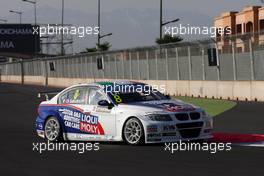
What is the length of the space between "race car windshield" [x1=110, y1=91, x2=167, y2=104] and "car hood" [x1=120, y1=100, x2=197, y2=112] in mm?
289

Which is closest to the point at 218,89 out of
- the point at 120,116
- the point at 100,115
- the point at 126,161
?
the point at 100,115

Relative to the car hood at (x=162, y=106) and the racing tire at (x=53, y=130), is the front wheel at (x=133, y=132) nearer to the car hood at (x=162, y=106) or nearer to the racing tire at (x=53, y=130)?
the car hood at (x=162, y=106)

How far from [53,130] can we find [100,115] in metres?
1.54

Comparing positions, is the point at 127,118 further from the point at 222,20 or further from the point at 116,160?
the point at 222,20

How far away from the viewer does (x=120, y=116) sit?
48.2ft

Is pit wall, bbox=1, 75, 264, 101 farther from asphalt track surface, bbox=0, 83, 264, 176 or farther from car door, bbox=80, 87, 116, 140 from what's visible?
asphalt track surface, bbox=0, 83, 264, 176

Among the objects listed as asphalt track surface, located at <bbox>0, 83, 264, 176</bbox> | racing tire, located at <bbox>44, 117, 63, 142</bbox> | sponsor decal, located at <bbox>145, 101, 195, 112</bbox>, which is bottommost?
asphalt track surface, located at <bbox>0, 83, 264, 176</bbox>

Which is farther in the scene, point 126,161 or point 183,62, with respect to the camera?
point 183,62

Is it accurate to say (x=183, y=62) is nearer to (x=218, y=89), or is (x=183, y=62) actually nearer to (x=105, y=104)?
(x=218, y=89)

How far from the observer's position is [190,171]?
10469 mm

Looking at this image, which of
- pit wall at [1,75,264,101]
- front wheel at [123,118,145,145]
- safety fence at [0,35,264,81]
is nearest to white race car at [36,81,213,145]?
front wheel at [123,118,145,145]

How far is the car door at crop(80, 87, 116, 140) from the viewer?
48.8 ft

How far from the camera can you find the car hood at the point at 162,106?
14250mm

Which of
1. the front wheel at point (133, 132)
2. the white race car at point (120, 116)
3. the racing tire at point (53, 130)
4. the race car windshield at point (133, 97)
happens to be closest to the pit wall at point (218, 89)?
the race car windshield at point (133, 97)
